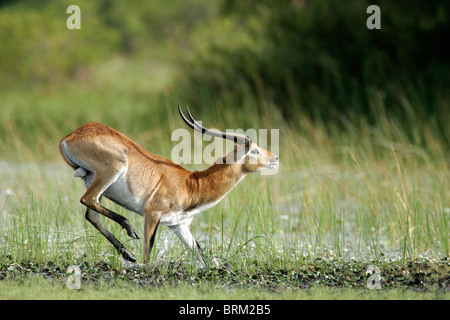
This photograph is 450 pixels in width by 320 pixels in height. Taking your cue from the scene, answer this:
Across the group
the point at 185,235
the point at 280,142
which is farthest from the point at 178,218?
the point at 280,142

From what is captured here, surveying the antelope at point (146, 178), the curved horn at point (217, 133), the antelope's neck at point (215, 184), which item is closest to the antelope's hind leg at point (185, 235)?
the antelope at point (146, 178)

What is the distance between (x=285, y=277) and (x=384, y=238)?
2.11 meters

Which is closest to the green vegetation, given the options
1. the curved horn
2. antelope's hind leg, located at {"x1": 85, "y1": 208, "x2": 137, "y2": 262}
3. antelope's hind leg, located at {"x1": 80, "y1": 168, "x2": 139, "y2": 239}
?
antelope's hind leg, located at {"x1": 85, "y1": 208, "x2": 137, "y2": 262}

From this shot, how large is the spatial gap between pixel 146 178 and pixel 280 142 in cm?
599

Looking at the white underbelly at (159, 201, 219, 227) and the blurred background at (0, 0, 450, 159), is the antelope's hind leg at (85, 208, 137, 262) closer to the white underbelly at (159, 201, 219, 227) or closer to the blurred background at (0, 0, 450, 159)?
the white underbelly at (159, 201, 219, 227)

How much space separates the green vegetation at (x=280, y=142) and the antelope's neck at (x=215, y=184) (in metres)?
0.62

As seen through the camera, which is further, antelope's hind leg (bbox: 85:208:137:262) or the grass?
antelope's hind leg (bbox: 85:208:137:262)

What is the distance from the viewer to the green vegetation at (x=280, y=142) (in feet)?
21.0

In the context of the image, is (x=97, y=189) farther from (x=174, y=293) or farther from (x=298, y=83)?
(x=298, y=83)

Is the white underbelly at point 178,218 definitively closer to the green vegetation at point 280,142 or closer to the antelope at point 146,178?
the antelope at point 146,178

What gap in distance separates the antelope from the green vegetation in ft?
1.80

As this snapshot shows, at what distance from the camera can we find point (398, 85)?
13656mm

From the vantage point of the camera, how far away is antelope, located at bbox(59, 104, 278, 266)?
222 inches

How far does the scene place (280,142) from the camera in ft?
37.9
